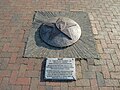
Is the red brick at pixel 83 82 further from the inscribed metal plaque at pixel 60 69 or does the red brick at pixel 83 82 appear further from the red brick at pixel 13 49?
the red brick at pixel 13 49

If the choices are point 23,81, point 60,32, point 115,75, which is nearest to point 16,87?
point 23,81

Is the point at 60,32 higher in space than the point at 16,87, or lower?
higher

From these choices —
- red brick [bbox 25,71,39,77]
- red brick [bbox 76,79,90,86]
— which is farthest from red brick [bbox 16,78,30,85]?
red brick [bbox 76,79,90,86]

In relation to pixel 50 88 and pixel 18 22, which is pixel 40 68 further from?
pixel 18 22

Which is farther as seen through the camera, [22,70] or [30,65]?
[30,65]

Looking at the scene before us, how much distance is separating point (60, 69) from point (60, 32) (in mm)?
973

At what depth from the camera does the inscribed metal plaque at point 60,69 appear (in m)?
3.80

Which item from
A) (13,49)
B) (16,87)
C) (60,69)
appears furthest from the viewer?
(13,49)

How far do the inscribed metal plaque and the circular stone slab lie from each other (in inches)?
18.7

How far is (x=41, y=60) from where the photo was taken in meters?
4.20

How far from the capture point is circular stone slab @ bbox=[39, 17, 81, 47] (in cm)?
446

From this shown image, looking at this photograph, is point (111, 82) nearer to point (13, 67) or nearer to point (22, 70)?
point (22, 70)

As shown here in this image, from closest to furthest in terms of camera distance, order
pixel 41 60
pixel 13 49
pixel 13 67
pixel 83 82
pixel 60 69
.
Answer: pixel 83 82
pixel 60 69
pixel 13 67
pixel 41 60
pixel 13 49

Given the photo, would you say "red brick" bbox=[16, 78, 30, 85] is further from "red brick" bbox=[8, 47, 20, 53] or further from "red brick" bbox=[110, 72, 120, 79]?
"red brick" bbox=[110, 72, 120, 79]
